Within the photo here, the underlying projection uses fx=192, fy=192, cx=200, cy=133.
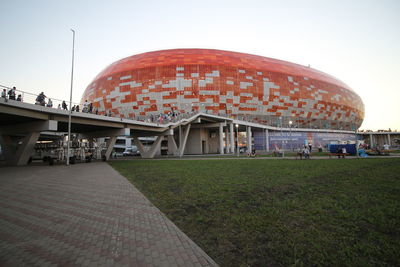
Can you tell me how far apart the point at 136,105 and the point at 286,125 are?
140 feet

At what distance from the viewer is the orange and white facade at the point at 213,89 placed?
4903 centimetres

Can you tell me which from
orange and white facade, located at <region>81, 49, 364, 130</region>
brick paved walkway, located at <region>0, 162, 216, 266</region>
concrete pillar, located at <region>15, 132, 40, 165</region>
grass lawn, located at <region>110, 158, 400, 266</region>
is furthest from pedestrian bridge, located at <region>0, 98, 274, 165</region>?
grass lawn, located at <region>110, 158, 400, 266</region>

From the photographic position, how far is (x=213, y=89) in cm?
4922

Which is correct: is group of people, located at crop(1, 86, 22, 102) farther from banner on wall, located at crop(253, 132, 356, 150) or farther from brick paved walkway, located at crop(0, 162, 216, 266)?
banner on wall, located at crop(253, 132, 356, 150)

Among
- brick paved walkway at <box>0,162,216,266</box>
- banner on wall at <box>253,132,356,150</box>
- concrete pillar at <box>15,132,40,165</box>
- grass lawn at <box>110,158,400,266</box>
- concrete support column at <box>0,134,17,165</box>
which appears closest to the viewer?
grass lawn at <box>110,158,400,266</box>

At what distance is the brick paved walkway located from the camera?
2885mm

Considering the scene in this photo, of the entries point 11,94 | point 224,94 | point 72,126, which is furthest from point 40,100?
point 224,94

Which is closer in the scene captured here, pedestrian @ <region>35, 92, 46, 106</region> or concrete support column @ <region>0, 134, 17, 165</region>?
pedestrian @ <region>35, 92, 46, 106</region>

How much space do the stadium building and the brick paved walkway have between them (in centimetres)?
3740

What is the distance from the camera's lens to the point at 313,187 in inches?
277

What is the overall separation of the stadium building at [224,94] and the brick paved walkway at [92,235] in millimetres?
37396

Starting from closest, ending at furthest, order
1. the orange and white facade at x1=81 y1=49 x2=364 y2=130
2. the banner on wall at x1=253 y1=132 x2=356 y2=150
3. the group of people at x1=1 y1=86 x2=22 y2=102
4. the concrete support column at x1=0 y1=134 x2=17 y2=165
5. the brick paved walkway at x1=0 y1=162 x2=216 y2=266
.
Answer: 1. the brick paved walkway at x1=0 y1=162 x2=216 y2=266
2. the group of people at x1=1 y1=86 x2=22 y2=102
3. the concrete support column at x1=0 y1=134 x2=17 y2=165
4. the orange and white facade at x1=81 y1=49 x2=364 y2=130
5. the banner on wall at x1=253 y1=132 x2=356 y2=150

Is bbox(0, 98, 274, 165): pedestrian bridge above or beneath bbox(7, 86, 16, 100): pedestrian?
beneath

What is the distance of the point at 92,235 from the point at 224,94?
4823cm
